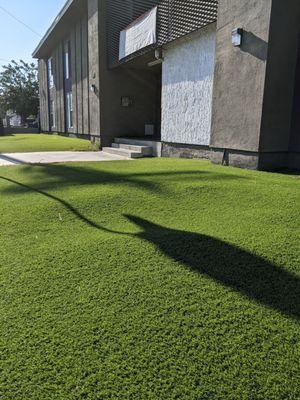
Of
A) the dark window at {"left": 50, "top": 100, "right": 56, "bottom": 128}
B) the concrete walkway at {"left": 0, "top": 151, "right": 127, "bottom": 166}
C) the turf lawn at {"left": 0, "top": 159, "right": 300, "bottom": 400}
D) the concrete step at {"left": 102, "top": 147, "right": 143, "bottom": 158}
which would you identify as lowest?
the turf lawn at {"left": 0, "top": 159, "right": 300, "bottom": 400}

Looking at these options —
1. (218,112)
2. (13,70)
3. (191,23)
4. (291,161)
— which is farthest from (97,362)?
(13,70)

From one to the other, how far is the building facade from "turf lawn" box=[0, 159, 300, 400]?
2510 mm

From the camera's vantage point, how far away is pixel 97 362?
1.91 m

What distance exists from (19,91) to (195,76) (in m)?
47.4

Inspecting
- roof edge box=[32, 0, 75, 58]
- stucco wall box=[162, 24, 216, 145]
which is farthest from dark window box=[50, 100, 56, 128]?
stucco wall box=[162, 24, 216, 145]

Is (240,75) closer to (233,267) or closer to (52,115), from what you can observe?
(233,267)

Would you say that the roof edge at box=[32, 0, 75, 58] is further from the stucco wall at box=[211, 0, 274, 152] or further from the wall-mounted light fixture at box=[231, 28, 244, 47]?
the wall-mounted light fixture at box=[231, 28, 244, 47]

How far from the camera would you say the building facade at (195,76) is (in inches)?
250

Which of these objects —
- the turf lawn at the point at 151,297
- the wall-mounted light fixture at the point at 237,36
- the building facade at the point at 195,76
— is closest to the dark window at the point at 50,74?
the building facade at the point at 195,76

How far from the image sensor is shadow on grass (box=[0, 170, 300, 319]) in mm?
2477

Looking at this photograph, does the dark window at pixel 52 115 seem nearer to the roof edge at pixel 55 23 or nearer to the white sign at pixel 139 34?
the roof edge at pixel 55 23

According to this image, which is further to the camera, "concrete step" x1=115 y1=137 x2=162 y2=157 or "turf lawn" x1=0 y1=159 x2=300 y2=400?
"concrete step" x1=115 y1=137 x2=162 y2=157

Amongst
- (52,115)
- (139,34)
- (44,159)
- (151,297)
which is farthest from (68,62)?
(151,297)

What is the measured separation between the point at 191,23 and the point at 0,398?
9091 mm
